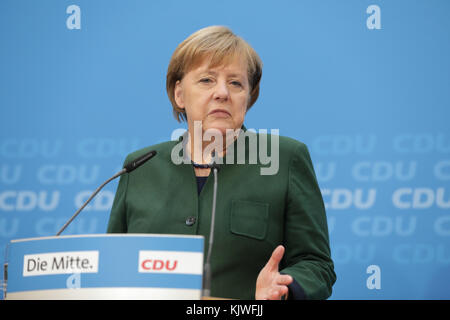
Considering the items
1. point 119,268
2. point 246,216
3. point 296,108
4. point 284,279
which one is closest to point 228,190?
point 246,216

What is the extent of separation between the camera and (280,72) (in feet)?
8.58

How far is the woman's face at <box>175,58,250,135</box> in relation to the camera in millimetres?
1708

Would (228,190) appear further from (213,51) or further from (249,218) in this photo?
(213,51)

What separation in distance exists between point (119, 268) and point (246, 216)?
592 millimetres

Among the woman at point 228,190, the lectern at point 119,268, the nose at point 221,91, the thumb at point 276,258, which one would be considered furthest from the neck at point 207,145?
the lectern at point 119,268

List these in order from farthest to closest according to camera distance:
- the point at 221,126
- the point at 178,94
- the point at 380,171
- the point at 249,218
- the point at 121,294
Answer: the point at 380,171 → the point at 178,94 → the point at 221,126 → the point at 249,218 → the point at 121,294

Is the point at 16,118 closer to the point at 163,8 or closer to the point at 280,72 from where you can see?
the point at 163,8

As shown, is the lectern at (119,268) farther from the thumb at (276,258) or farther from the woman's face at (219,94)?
the woman's face at (219,94)

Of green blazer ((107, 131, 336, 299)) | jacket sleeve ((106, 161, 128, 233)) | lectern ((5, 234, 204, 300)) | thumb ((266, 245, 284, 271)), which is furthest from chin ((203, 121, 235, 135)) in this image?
lectern ((5, 234, 204, 300))

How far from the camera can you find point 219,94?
66.4 inches

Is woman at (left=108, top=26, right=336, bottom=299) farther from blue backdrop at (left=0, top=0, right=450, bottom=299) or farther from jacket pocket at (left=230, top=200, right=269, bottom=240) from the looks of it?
blue backdrop at (left=0, top=0, right=450, bottom=299)
